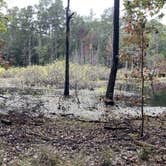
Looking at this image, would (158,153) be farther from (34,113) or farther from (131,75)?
(34,113)

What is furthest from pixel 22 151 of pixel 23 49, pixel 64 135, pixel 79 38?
pixel 79 38

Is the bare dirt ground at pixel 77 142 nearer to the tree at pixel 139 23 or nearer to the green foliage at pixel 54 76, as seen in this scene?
the tree at pixel 139 23

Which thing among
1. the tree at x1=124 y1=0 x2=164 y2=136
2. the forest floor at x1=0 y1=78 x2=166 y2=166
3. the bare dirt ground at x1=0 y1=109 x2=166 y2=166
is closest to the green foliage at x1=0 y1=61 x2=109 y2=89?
the forest floor at x1=0 y1=78 x2=166 y2=166

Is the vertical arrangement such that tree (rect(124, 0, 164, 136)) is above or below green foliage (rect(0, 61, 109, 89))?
above

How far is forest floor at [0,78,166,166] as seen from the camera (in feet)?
21.0

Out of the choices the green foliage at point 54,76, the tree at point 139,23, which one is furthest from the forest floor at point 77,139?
the green foliage at point 54,76

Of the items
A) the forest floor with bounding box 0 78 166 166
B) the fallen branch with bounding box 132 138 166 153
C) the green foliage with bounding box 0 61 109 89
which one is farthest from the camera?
the green foliage with bounding box 0 61 109 89

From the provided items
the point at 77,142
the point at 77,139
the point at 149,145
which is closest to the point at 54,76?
the point at 77,139

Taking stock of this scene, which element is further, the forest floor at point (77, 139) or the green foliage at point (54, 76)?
the green foliage at point (54, 76)

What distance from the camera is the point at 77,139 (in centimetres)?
812

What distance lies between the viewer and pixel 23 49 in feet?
170

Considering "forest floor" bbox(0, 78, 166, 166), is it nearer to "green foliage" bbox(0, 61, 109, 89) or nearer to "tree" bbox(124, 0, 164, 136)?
"tree" bbox(124, 0, 164, 136)

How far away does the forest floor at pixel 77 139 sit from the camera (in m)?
6.41

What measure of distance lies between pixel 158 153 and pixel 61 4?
48983mm
